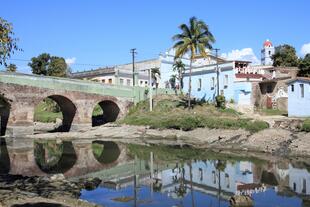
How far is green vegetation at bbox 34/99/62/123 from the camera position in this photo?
70.6 m

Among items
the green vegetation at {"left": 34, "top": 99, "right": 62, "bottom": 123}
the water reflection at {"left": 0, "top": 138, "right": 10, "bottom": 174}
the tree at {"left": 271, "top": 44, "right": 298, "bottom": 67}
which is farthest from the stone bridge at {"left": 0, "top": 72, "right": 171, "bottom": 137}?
the tree at {"left": 271, "top": 44, "right": 298, "bottom": 67}

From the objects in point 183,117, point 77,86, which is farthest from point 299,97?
point 77,86

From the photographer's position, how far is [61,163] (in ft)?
106

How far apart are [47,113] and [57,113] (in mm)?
2637

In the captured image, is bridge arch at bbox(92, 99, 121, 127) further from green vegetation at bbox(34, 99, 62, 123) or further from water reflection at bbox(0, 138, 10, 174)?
water reflection at bbox(0, 138, 10, 174)

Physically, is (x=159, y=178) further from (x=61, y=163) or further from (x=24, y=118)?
(x=24, y=118)

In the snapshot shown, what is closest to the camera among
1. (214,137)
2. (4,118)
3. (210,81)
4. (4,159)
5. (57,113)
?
(4,159)

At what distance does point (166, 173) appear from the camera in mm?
27891

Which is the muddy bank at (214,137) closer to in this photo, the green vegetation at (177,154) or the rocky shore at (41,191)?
the green vegetation at (177,154)

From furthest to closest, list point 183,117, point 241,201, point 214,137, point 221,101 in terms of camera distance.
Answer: point 221,101 → point 183,117 → point 214,137 → point 241,201

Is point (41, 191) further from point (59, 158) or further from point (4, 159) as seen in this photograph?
point (4, 159)

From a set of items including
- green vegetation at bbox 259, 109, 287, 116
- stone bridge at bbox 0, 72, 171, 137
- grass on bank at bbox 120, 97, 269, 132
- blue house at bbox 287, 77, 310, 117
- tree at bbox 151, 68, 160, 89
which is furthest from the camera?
tree at bbox 151, 68, 160, 89

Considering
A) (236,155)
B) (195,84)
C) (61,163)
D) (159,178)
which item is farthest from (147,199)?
(195,84)

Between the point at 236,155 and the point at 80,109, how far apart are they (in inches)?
1085
